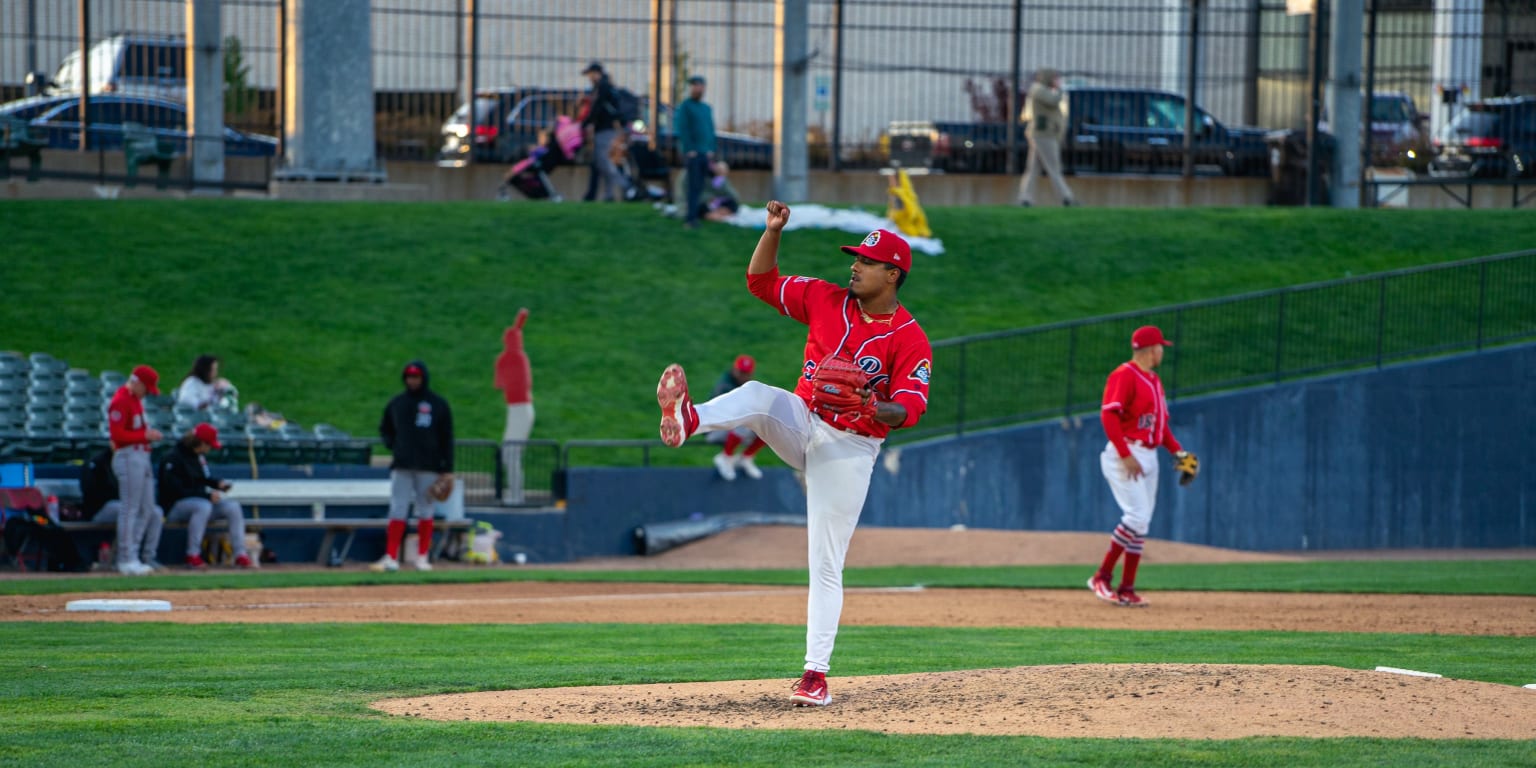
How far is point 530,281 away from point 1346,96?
1667cm

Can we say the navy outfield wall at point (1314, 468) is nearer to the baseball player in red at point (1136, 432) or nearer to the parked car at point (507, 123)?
the baseball player in red at point (1136, 432)

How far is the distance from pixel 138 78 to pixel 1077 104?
665 inches

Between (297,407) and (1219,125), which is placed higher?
(1219,125)

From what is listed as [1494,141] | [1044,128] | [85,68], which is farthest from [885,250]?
[1494,141]

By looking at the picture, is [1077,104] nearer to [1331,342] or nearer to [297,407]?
[1331,342]

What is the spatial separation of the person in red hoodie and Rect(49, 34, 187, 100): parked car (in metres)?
12.7

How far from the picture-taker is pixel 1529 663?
A: 990cm

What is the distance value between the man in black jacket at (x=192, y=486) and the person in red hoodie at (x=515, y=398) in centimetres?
347

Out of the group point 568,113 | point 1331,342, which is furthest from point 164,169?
point 1331,342

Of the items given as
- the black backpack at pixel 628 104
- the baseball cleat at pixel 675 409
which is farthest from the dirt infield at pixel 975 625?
the black backpack at pixel 628 104

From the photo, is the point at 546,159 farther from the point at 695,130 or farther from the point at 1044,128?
the point at 1044,128

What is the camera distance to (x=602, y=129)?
90.2 feet

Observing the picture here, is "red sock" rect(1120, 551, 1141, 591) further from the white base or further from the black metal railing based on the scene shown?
the black metal railing

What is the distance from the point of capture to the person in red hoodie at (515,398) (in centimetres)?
1930
